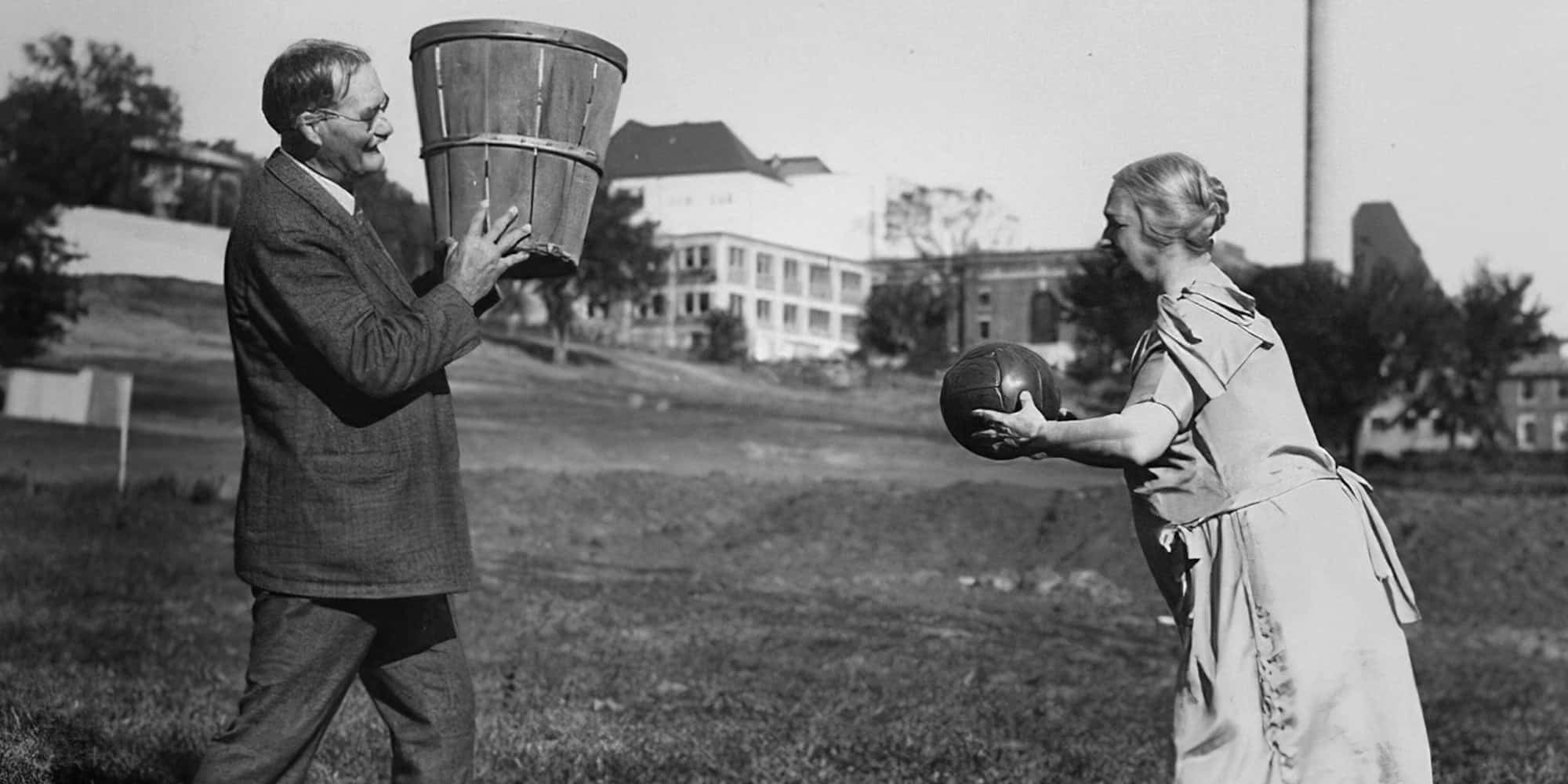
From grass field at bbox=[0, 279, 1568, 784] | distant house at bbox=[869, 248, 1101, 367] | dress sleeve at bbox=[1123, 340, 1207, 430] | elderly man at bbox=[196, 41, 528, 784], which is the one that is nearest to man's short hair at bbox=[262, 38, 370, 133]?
elderly man at bbox=[196, 41, 528, 784]

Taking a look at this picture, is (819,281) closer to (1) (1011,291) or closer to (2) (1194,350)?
(1) (1011,291)

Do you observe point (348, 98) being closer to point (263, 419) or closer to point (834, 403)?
point (263, 419)

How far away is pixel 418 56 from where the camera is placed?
371 cm

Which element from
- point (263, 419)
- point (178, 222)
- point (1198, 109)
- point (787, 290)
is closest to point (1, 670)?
point (263, 419)

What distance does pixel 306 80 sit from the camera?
3311 millimetres

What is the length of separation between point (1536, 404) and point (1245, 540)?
2205 cm

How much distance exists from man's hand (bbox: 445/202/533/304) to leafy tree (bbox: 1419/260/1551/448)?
18925 millimetres

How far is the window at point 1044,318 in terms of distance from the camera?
15.2 m

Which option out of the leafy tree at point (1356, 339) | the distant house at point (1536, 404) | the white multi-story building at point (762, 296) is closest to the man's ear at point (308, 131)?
the white multi-story building at point (762, 296)

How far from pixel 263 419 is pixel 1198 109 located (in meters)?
5.58

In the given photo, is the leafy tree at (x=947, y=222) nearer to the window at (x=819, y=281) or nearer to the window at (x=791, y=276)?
the window at (x=819, y=281)

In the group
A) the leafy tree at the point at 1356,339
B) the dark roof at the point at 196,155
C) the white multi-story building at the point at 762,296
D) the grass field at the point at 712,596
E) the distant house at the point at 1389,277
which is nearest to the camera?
the grass field at the point at 712,596

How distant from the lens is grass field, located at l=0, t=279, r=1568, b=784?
5.64 metres

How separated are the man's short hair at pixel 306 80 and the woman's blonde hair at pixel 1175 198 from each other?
61.3 inches
